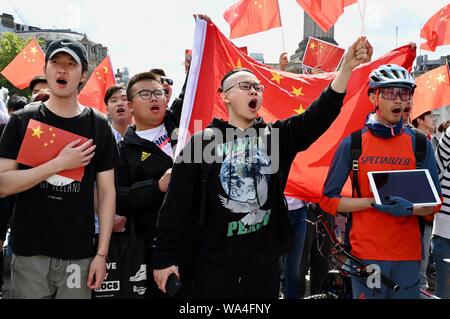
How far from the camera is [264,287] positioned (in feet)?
9.09

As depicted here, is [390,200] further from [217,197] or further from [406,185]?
[217,197]

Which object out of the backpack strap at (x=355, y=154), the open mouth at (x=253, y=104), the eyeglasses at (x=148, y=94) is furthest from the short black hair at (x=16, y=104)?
the backpack strap at (x=355, y=154)

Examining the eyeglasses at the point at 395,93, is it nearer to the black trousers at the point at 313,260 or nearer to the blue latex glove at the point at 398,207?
the blue latex glove at the point at 398,207

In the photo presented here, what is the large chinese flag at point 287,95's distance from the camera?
12.6 ft

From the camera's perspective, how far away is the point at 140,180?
3.40m

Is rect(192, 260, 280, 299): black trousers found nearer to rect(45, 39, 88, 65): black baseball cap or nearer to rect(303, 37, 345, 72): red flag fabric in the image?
rect(45, 39, 88, 65): black baseball cap

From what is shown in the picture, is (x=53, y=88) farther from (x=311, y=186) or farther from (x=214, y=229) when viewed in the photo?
(x=311, y=186)

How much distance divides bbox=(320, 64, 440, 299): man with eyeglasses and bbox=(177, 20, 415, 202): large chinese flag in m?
0.68

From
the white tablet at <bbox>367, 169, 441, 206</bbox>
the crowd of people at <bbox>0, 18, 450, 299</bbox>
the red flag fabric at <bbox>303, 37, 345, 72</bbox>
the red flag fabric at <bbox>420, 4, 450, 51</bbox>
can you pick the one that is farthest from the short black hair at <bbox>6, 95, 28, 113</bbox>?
the red flag fabric at <bbox>420, 4, 450, 51</bbox>

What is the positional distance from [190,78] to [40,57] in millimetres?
7066

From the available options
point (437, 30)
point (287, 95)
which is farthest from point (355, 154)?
point (437, 30)

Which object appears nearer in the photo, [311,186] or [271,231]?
[271,231]
